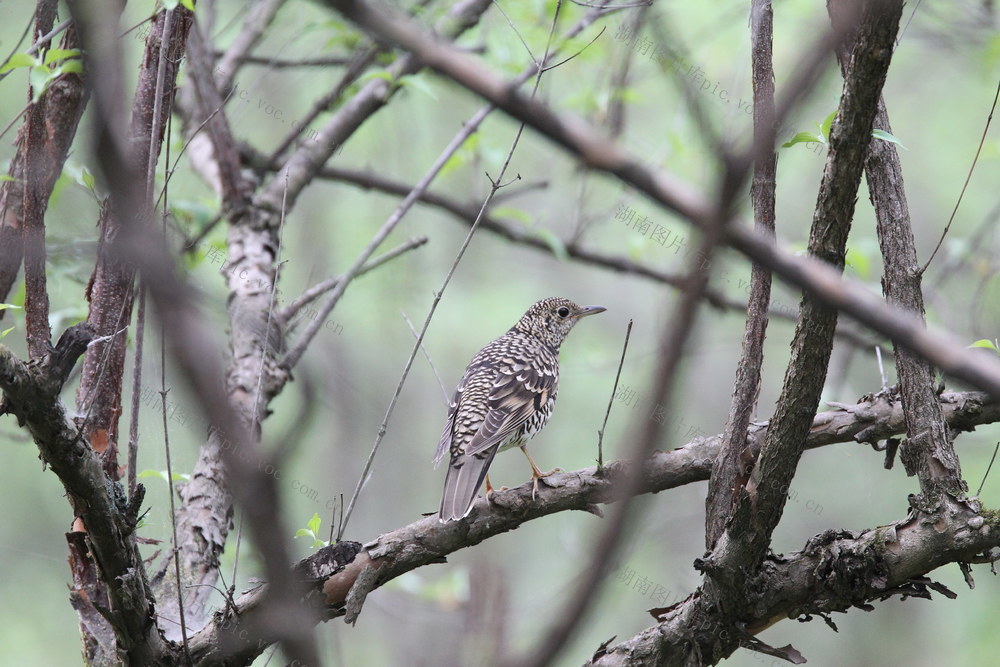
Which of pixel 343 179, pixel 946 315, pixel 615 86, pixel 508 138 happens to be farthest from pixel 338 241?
pixel 946 315

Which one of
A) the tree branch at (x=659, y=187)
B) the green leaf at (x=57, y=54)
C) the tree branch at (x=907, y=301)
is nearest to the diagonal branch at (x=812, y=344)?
the tree branch at (x=907, y=301)

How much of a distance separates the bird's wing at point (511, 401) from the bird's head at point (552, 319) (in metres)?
0.91

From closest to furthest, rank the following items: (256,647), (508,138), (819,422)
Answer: (256,647)
(819,422)
(508,138)

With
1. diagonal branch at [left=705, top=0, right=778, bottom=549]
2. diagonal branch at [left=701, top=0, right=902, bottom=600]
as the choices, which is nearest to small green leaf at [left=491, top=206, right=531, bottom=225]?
diagonal branch at [left=705, top=0, right=778, bottom=549]

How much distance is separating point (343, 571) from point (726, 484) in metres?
1.47

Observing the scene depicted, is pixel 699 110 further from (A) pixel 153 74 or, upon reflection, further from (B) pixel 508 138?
(B) pixel 508 138

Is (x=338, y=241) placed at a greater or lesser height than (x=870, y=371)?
greater

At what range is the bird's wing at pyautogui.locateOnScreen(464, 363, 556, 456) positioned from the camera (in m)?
4.77

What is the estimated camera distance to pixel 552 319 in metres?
6.81

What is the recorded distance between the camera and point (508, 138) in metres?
10.1

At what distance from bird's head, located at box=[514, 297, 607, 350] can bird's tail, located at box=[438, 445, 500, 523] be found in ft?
6.50

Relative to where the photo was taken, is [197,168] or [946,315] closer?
[197,168]

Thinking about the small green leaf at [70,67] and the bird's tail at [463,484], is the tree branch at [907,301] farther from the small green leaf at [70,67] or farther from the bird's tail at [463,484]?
the small green leaf at [70,67]

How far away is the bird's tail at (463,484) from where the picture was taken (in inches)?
142
